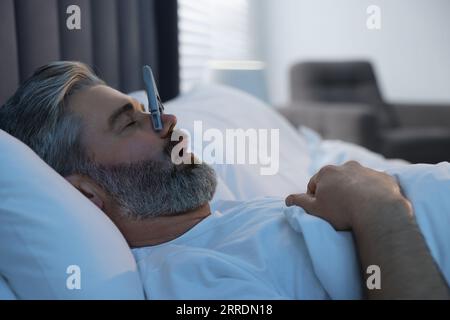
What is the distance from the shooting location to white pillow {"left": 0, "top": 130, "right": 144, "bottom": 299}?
61 cm

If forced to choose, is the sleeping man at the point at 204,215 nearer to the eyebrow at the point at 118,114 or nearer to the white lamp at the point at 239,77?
the eyebrow at the point at 118,114

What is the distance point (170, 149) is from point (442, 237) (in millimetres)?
401

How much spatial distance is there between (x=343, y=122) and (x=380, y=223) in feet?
5.45

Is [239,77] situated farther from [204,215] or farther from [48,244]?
[48,244]

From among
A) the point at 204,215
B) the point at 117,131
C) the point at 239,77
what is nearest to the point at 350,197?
the point at 204,215

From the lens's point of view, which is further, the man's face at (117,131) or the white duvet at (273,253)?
the man's face at (117,131)

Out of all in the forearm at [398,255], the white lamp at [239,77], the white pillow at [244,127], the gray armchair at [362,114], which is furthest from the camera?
the gray armchair at [362,114]

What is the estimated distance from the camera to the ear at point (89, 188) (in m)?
0.81

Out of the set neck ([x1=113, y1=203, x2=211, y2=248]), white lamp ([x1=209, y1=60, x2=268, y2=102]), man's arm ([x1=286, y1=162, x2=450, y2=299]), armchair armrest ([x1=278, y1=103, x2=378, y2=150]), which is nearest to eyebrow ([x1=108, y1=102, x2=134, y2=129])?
neck ([x1=113, y1=203, x2=211, y2=248])

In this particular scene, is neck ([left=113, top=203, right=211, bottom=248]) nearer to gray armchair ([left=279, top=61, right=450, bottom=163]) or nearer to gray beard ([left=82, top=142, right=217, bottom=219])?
gray beard ([left=82, top=142, right=217, bottom=219])

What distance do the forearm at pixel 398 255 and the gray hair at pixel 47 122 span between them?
1.44 feet

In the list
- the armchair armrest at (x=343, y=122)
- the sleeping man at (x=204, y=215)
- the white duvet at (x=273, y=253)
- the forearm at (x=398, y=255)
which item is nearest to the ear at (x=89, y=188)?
the sleeping man at (x=204, y=215)
